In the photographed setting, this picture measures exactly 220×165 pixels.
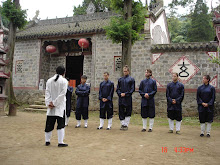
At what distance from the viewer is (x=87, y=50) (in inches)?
627

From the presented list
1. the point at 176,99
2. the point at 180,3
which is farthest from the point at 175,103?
the point at 180,3

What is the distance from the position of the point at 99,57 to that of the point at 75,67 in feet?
10.8

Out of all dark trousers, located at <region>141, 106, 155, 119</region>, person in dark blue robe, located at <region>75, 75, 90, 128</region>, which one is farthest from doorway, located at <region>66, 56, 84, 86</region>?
dark trousers, located at <region>141, 106, 155, 119</region>

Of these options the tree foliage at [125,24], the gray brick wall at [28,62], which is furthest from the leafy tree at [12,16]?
the tree foliage at [125,24]

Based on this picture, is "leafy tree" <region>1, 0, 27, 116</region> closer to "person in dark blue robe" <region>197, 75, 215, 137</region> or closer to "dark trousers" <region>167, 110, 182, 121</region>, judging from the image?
"dark trousers" <region>167, 110, 182, 121</region>

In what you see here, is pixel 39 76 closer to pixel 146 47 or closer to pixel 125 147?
pixel 146 47

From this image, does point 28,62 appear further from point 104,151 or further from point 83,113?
point 104,151

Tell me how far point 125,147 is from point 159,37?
13.0 metres

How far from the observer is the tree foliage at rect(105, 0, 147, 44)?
10.1 meters

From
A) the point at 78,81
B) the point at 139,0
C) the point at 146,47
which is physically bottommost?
the point at 78,81

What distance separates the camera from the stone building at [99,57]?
1180 cm

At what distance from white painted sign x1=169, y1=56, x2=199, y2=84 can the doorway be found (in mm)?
7413

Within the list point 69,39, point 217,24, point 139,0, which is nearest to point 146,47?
point 139,0

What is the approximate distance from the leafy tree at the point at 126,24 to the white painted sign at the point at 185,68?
2.95m
